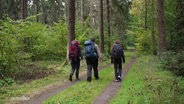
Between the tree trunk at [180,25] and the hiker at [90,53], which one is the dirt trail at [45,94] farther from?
the tree trunk at [180,25]

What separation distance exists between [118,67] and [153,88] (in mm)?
3951

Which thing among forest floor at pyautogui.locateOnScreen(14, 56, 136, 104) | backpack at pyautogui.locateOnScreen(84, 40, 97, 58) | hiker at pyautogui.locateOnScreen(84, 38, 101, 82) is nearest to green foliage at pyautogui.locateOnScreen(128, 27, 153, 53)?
hiker at pyautogui.locateOnScreen(84, 38, 101, 82)

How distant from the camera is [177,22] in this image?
29.9m

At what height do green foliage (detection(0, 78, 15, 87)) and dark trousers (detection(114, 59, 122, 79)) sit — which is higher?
dark trousers (detection(114, 59, 122, 79))

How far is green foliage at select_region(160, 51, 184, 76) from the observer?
16.0 metres

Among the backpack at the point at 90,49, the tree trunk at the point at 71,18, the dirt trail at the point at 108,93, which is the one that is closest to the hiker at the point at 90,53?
the backpack at the point at 90,49

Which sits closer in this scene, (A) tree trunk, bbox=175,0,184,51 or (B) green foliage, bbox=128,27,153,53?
(A) tree trunk, bbox=175,0,184,51

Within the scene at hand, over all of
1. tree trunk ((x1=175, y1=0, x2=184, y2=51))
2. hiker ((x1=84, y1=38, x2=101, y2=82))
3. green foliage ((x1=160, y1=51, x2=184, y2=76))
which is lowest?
green foliage ((x1=160, y1=51, x2=184, y2=76))

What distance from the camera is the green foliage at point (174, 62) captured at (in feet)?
52.4

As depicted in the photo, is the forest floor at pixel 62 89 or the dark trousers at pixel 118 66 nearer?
the forest floor at pixel 62 89

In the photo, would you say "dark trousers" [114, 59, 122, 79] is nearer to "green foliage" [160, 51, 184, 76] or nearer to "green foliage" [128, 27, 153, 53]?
"green foliage" [160, 51, 184, 76]

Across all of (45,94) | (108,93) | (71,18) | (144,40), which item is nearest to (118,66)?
(108,93)

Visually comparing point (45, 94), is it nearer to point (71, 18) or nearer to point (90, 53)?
point (90, 53)

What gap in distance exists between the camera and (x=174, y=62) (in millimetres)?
16875
